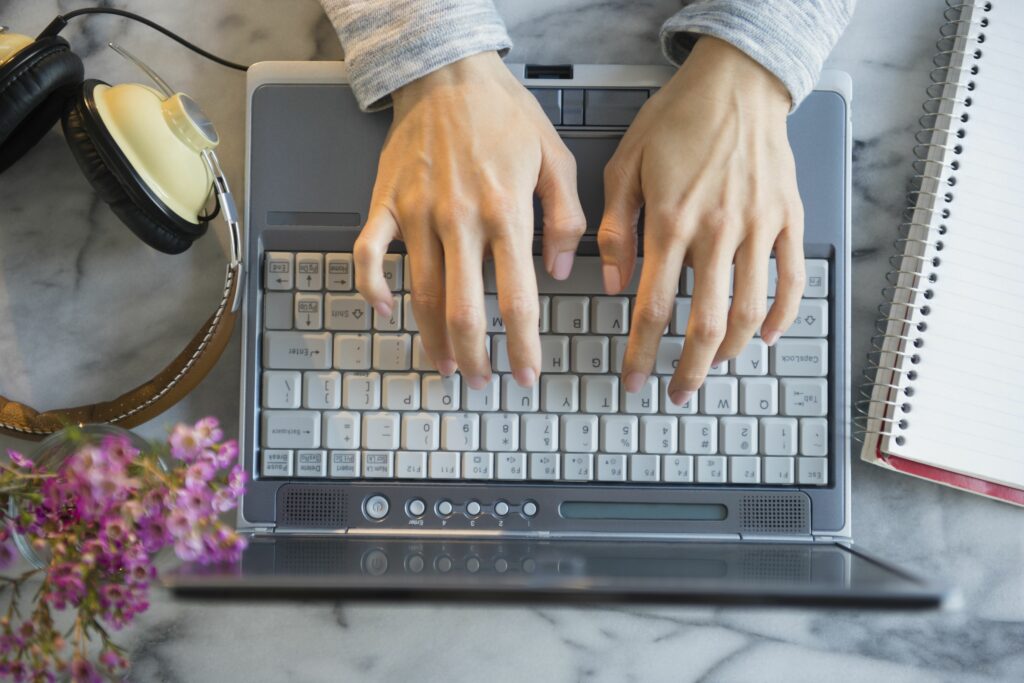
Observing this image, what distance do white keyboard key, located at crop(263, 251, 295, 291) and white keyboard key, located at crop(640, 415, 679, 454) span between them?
1.06 feet

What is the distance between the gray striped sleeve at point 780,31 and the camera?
661 millimetres

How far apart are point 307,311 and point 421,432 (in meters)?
0.14

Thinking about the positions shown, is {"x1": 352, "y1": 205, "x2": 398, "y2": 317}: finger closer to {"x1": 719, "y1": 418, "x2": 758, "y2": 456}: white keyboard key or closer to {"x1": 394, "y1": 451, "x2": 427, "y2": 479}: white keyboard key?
{"x1": 394, "y1": 451, "x2": 427, "y2": 479}: white keyboard key

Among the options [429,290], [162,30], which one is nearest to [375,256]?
[429,290]

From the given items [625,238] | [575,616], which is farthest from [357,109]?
[575,616]

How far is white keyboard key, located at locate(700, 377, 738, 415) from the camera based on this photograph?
692mm

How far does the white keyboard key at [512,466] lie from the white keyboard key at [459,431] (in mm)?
27

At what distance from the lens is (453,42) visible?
66 centimetres

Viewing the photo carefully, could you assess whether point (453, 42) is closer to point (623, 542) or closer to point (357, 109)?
point (357, 109)

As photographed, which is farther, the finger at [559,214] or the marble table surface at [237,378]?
the marble table surface at [237,378]

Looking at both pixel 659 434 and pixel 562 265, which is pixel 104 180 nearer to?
pixel 562 265

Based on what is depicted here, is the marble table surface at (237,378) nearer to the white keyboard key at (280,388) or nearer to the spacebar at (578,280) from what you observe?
the white keyboard key at (280,388)

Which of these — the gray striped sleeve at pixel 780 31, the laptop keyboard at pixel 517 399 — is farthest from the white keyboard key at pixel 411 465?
the gray striped sleeve at pixel 780 31

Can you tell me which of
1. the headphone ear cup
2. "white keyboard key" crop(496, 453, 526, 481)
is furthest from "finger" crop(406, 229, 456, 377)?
the headphone ear cup
